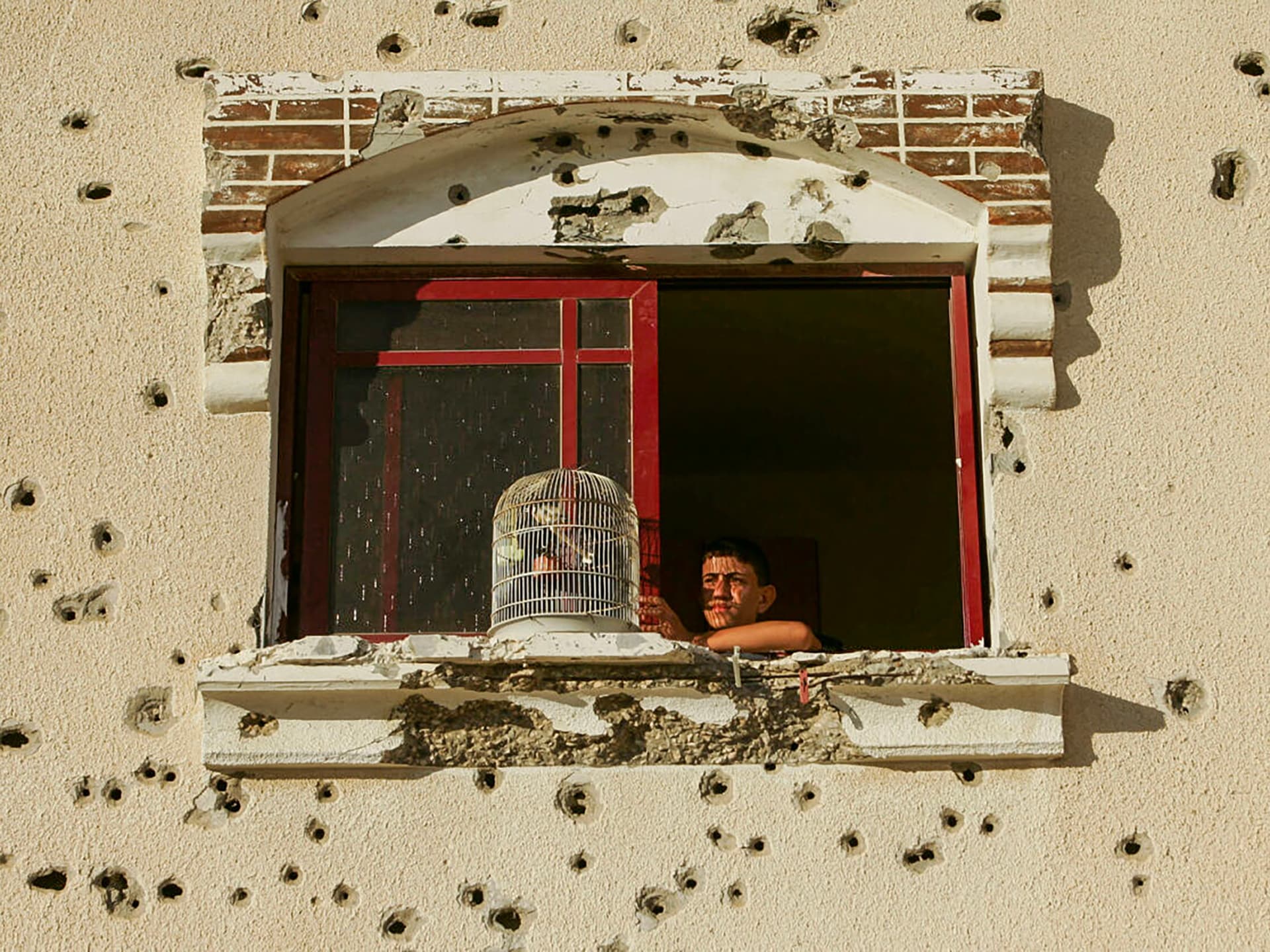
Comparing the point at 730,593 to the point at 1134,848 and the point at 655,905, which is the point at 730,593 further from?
the point at 1134,848

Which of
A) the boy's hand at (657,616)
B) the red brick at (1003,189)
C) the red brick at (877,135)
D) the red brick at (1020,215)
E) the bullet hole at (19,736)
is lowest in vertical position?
the bullet hole at (19,736)

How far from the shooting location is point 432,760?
18.6 ft

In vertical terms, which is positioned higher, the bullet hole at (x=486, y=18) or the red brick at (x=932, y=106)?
the bullet hole at (x=486, y=18)

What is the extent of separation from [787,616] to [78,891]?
4.08 meters

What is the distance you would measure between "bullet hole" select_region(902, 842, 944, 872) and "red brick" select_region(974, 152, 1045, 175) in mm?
1818

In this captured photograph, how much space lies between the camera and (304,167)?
6.19 m

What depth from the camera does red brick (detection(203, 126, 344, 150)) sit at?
245 inches

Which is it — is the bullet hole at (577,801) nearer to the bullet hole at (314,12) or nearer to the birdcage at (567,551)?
the birdcage at (567,551)

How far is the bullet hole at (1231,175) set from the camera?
629 cm

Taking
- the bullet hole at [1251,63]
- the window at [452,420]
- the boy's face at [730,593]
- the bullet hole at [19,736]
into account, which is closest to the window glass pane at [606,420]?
the window at [452,420]

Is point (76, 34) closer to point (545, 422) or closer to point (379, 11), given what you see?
point (379, 11)

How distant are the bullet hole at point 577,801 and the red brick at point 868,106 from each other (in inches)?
76.4

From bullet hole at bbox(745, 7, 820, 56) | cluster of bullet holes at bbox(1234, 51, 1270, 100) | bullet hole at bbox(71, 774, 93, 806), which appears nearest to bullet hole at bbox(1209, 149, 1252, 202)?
cluster of bullet holes at bbox(1234, 51, 1270, 100)

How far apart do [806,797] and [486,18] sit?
7.70ft
